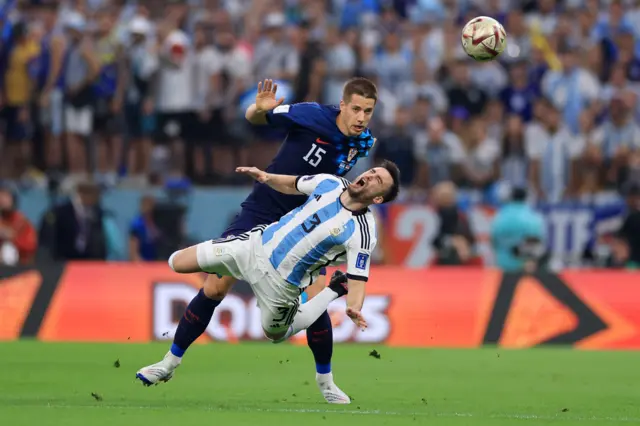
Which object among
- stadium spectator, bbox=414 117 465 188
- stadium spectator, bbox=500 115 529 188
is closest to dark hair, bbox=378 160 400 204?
stadium spectator, bbox=414 117 465 188

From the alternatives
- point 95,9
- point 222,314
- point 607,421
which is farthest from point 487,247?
point 607,421

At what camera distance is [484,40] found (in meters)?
10.9

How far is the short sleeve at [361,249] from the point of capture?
932 cm

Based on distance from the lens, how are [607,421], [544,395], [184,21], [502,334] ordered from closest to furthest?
[607,421] → [544,395] → [502,334] → [184,21]

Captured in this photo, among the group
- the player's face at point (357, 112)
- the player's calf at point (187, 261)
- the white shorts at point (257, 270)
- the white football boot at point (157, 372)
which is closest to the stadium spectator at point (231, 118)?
the white football boot at point (157, 372)

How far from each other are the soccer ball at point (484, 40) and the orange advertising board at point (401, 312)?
5923 millimetres

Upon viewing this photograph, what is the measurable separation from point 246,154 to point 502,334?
5.51 meters

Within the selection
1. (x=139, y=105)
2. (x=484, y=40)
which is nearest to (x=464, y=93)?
(x=139, y=105)

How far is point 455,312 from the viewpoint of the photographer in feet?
54.1

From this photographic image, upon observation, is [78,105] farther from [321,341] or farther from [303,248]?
[303,248]

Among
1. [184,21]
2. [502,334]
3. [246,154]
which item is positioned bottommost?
[502,334]

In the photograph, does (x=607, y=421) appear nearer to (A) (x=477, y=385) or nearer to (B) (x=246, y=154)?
(A) (x=477, y=385)

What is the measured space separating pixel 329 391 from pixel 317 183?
1.79m

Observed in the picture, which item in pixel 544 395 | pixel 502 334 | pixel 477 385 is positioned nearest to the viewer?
pixel 544 395
